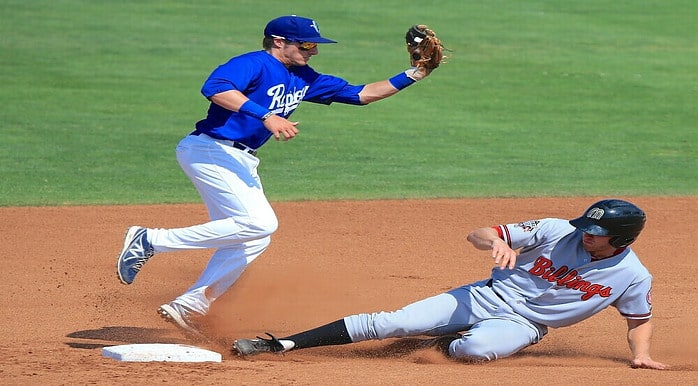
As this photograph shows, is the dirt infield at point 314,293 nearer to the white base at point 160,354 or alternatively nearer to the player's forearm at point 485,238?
the white base at point 160,354

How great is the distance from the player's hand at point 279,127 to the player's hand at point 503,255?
1.28 m

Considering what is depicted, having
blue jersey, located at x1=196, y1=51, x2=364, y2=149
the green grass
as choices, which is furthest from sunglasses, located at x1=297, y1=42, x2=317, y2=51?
the green grass

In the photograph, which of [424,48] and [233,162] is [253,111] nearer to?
[233,162]

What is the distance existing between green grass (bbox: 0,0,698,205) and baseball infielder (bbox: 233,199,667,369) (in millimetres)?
4905

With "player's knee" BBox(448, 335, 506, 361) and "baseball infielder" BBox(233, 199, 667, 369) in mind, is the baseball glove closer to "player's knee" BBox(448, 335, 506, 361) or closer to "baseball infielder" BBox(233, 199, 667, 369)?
"baseball infielder" BBox(233, 199, 667, 369)

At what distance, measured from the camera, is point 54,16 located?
805 inches

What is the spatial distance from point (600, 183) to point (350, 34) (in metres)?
8.85

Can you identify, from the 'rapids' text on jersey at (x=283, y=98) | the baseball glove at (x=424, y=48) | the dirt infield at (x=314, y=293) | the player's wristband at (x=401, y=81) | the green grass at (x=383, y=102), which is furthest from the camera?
the green grass at (x=383, y=102)

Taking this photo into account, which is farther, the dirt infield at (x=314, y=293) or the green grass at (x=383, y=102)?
the green grass at (x=383, y=102)

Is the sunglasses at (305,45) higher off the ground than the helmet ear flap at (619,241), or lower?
higher

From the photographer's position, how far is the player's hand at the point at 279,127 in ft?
20.0

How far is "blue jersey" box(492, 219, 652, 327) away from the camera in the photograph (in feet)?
19.5

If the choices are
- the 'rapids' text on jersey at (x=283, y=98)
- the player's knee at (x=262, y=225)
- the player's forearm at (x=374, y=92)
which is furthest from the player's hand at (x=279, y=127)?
the player's forearm at (x=374, y=92)

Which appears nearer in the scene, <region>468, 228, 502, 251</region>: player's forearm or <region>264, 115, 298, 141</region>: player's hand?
<region>468, 228, 502, 251</region>: player's forearm
